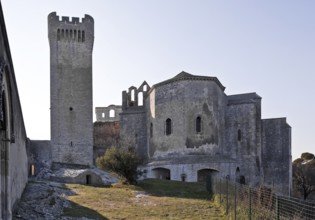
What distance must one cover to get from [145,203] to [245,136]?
79.0 ft

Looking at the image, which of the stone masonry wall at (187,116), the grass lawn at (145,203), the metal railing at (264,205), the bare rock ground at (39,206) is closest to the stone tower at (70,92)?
the stone masonry wall at (187,116)

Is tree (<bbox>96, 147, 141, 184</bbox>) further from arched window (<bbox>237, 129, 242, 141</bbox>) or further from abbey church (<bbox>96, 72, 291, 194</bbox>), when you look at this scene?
arched window (<bbox>237, 129, 242, 141</bbox>)

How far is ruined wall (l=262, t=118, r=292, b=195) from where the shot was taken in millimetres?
44906

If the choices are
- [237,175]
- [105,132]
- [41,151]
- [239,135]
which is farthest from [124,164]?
[105,132]

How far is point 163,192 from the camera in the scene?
26.8 m

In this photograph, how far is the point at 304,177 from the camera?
53.7 metres

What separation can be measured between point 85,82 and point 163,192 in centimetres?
2240

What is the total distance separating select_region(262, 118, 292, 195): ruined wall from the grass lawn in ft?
57.2

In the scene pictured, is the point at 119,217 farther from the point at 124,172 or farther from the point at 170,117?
the point at 170,117

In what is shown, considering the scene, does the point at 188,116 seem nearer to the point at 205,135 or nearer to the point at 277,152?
the point at 205,135

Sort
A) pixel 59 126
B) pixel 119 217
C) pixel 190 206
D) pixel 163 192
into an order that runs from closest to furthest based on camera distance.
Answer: pixel 119 217, pixel 190 206, pixel 163 192, pixel 59 126

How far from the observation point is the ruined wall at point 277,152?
4491cm

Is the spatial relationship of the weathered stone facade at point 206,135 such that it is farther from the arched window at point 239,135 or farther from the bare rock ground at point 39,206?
the bare rock ground at point 39,206

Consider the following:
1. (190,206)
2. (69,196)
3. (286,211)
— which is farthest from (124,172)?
(286,211)
